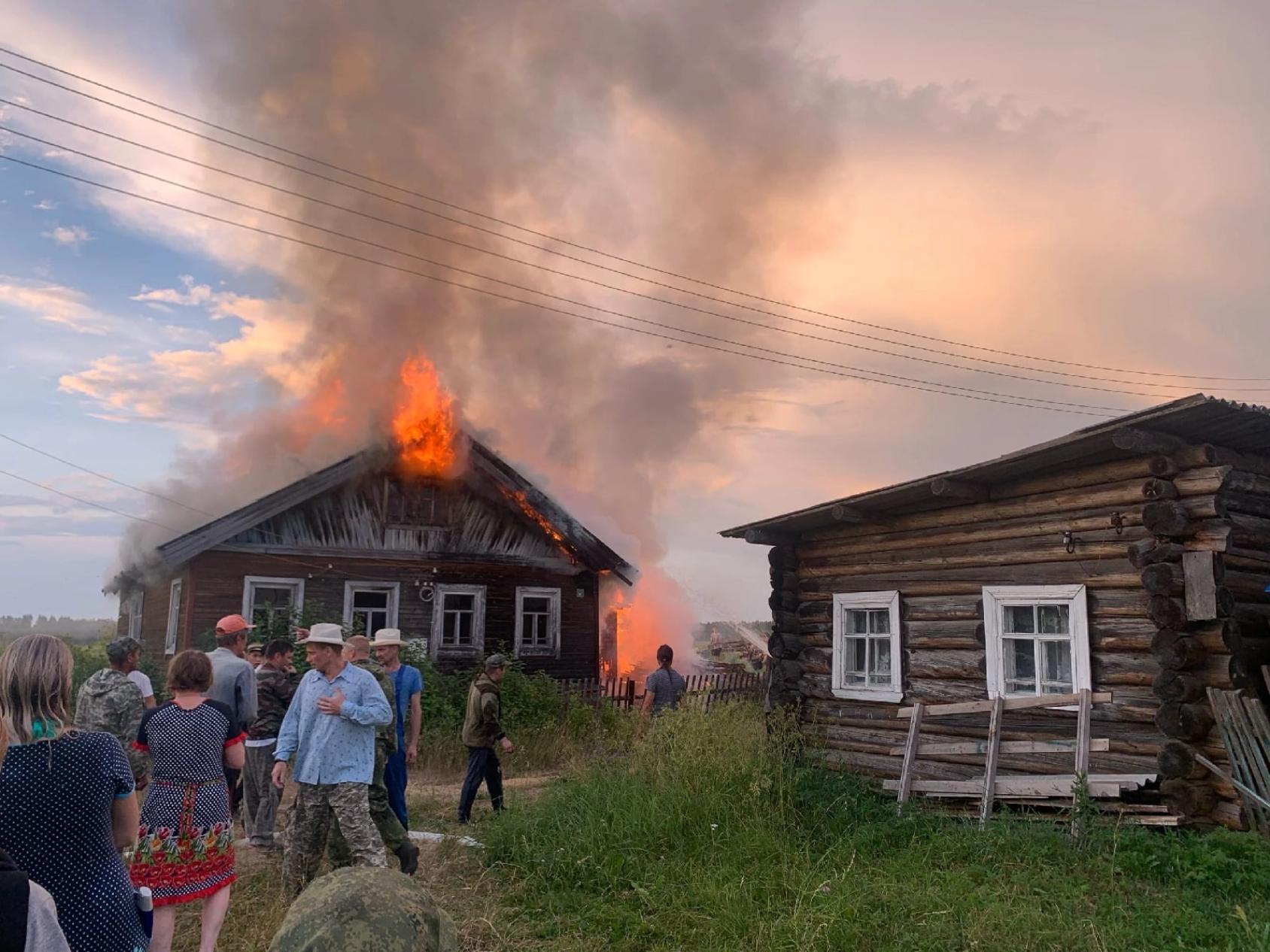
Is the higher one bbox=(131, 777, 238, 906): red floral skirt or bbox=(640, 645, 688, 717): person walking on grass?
bbox=(640, 645, 688, 717): person walking on grass

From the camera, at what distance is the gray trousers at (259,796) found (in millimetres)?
8523

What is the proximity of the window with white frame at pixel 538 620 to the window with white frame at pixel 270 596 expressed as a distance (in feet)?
15.7

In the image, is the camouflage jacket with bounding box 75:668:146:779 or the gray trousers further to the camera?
the gray trousers

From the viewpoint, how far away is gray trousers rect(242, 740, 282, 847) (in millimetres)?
8523

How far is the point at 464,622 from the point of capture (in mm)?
20438

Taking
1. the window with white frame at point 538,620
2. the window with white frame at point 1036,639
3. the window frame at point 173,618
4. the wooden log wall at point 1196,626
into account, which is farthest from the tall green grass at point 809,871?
the window frame at point 173,618

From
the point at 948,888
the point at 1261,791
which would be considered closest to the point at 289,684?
the point at 948,888

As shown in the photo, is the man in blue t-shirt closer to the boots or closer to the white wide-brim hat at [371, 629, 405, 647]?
the white wide-brim hat at [371, 629, 405, 647]

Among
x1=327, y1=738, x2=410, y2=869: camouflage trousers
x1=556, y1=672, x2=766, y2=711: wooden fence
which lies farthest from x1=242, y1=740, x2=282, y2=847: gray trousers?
x1=556, y1=672, x2=766, y2=711: wooden fence

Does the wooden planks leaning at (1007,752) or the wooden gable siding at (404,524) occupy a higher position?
the wooden gable siding at (404,524)

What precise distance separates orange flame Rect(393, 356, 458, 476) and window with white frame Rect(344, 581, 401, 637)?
2568mm

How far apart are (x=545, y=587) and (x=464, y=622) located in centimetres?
205

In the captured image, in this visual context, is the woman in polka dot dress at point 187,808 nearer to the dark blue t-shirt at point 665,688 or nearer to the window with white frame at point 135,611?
the dark blue t-shirt at point 665,688

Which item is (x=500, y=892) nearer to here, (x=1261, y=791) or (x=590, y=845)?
(x=590, y=845)
